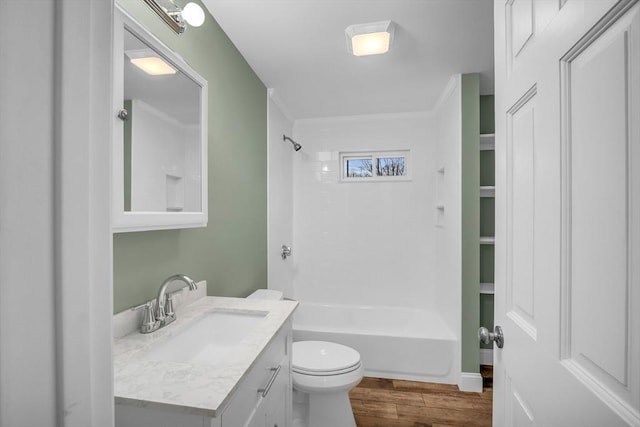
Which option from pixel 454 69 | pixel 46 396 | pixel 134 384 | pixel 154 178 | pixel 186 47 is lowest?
pixel 134 384

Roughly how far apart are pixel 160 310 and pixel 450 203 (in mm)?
2298

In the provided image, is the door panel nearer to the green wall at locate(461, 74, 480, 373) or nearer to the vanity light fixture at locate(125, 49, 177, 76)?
the vanity light fixture at locate(125, 49, 177, 76)

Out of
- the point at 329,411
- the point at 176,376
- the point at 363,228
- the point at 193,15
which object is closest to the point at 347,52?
the point at 193,15

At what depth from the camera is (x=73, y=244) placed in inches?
10.5

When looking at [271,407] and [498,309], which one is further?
[271,407]

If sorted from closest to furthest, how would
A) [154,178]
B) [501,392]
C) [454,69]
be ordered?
1. [501,392]
2. [154,178]
3. [454,69]

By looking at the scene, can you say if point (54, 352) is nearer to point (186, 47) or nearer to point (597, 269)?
point (597, 269)

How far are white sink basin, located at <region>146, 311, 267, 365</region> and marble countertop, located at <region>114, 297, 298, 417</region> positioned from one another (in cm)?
4

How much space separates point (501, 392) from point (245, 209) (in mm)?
1710

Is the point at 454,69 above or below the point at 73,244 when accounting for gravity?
above

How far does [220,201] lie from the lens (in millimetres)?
1749

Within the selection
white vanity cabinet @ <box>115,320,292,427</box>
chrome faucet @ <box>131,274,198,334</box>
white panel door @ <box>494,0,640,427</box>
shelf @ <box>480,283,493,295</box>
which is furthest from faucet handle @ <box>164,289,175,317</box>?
shelf @ <box>480,283,493,295</box>

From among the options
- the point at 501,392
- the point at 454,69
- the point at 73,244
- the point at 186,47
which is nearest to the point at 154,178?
the point at 186,47

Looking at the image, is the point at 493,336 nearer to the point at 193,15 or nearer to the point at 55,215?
the point at 55,215
